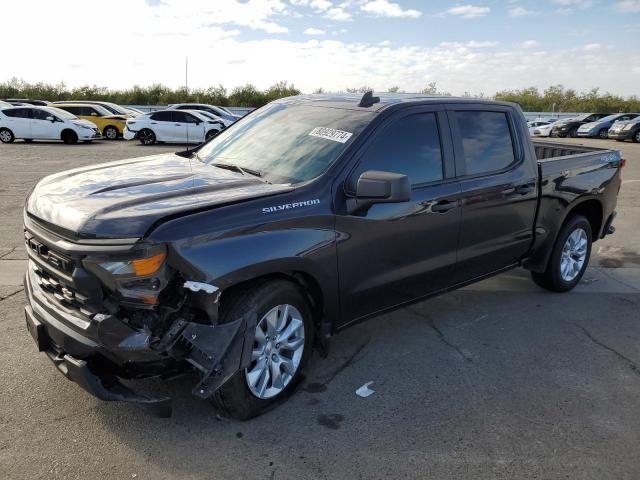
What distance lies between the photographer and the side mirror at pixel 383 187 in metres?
3.29

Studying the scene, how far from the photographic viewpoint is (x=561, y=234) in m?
5.47

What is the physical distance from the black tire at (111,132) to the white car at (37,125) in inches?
134

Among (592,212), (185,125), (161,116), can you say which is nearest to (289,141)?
(592,212)

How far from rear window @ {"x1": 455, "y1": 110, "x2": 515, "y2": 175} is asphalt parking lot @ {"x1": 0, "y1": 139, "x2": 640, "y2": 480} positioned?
4.57 ft

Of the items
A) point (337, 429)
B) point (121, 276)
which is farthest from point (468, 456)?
point (121, 276)

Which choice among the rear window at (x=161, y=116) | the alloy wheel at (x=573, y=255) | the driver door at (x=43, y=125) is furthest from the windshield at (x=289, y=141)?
the driver door at (x=43, y=125)

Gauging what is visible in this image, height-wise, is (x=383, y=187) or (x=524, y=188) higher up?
(x=383, y=187)

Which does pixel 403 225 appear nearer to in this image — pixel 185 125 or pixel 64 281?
pixel 64 281

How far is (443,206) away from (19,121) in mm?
22428

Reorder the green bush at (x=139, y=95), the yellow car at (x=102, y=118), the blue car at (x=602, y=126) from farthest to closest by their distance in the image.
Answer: the green bush at (x=139, y=95) → the blue car at (x=602, y=126) → the yellow car at (x=102, y=118)

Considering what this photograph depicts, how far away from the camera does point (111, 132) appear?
25734mm

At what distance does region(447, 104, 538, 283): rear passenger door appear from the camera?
14.3 feet

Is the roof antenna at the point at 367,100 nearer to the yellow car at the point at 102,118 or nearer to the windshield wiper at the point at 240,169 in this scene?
the windshield wiper at the point at 240,169

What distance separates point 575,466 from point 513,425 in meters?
0.42
